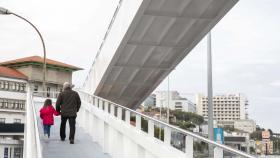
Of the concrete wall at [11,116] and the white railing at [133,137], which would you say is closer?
the white railing at [133,137]

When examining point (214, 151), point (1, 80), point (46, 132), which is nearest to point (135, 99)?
point (46, 132)

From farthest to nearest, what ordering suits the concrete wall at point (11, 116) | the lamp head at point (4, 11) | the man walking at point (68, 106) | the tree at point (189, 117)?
the concrete wall at point (11, 116) < the tree at point (189, 117) < the lamp head at point (4, 11) < the man walking at point (68, 106)

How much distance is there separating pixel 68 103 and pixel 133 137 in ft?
8.23

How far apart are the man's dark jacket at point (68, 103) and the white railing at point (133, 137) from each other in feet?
3.48

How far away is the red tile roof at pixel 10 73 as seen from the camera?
98875 millimetres

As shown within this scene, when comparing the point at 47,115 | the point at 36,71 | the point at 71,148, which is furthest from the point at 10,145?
the point at 71,148

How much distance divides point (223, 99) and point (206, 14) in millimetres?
73947

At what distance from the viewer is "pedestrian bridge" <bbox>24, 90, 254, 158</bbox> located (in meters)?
7.43

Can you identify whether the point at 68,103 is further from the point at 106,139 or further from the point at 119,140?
the point at 119,140

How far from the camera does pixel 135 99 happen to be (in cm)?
3075

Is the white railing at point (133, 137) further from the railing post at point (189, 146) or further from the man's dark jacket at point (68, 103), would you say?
the man's dark jacket at point (68, 103)

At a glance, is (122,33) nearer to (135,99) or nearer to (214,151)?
(135,99)

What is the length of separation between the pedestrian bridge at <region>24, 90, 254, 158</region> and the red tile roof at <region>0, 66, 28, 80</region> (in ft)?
280

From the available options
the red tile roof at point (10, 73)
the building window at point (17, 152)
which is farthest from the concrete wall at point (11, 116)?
the building window at point (17, 152)
